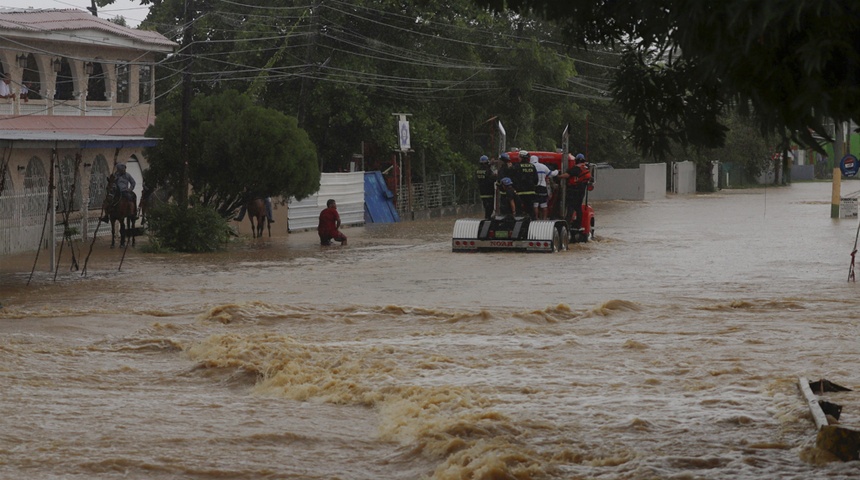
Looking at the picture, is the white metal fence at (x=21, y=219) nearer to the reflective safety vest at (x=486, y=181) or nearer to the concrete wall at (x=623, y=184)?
the reflective safety vest at (x=486, y=181)

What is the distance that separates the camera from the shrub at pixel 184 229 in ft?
85.6

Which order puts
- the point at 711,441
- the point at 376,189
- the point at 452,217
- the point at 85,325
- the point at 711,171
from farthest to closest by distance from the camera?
the point at 711,171, the point at 452,217, the point at 376,189, the point at 85,325, the point at 711,441

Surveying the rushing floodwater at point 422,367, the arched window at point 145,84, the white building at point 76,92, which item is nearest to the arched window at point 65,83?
the white building at point 76,92

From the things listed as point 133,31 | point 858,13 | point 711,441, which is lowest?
point 711,441

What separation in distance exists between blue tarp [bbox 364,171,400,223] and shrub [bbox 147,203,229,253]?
38.9 feet

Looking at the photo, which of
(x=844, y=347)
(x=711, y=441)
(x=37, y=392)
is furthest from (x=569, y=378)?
(x=37, y=392)

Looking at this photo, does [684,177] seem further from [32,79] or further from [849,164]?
[32,79]

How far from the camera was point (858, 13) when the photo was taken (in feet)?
15.5

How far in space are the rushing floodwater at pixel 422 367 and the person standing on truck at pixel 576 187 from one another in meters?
2.32

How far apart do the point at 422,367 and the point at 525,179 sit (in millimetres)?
13290

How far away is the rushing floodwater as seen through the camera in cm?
874

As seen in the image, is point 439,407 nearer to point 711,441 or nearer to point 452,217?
point 711,441

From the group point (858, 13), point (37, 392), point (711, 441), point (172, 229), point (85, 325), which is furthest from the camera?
point (172, 229)

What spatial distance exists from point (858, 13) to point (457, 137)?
41.7 m
